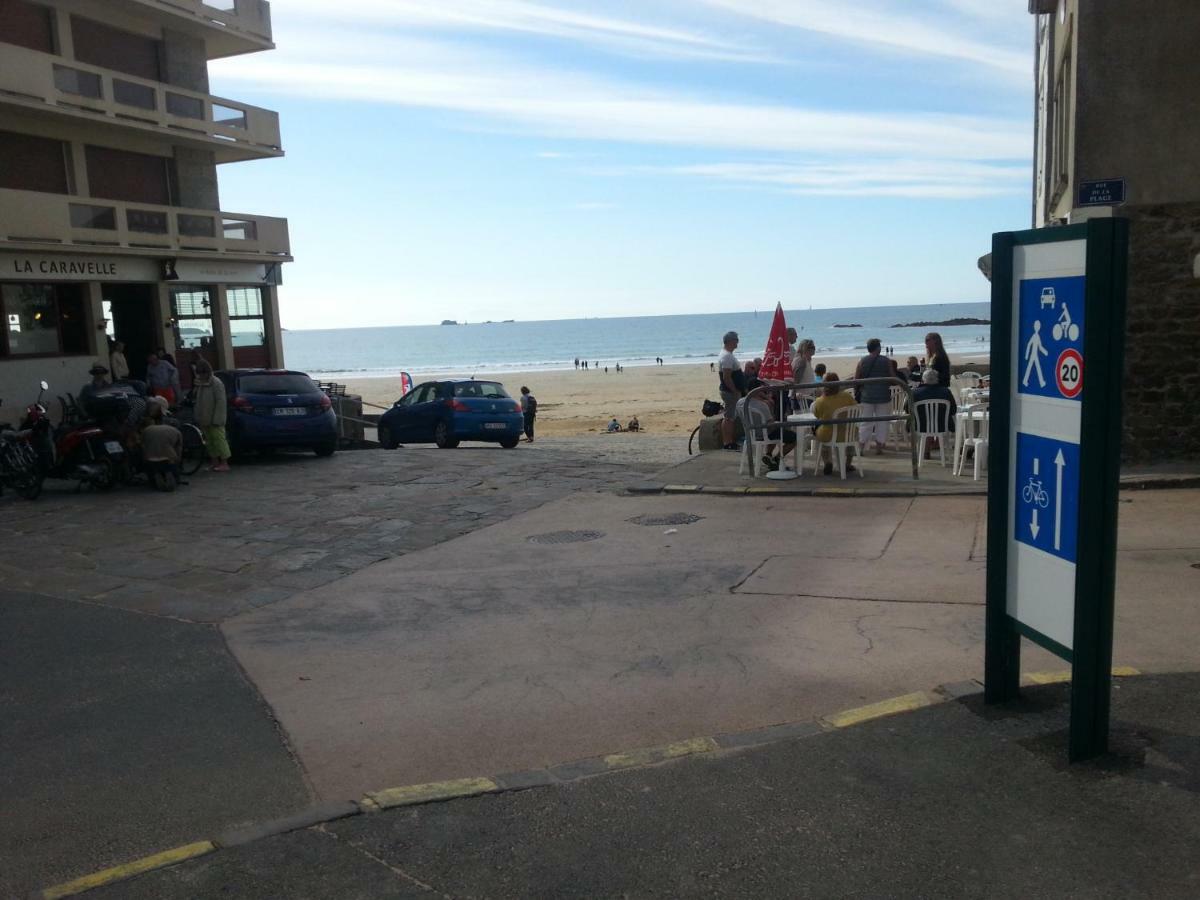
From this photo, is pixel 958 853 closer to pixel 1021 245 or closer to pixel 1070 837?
pixel 1070 837

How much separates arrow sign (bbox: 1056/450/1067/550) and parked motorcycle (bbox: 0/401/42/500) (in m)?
12.4

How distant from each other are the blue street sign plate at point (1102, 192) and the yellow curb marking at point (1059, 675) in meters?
7.50

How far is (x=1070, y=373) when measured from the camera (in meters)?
4.07

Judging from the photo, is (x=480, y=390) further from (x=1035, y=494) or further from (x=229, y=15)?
(x=1035, y=494)

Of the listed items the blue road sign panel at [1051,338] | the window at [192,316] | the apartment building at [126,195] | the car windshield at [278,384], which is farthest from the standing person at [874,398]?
the window at [192,316]

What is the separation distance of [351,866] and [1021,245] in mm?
3569

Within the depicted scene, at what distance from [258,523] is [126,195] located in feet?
55.3

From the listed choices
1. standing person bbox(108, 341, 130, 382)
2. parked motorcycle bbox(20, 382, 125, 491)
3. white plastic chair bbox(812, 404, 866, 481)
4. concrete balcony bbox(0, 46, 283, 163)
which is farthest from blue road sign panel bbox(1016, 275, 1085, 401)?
concrete balcony bbox(0, 46, 283, 163)

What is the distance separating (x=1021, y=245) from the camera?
14.4 ft

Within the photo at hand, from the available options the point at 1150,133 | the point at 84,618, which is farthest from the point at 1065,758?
the point at 1150,133

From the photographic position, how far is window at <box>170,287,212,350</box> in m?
25.0

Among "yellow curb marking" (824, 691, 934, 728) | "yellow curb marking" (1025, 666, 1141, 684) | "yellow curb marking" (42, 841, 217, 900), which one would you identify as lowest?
"yellow curb marking" (42, 841, 217, 900)

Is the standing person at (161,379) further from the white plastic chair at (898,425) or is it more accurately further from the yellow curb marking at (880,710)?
the yellow curb marking at (880,710)

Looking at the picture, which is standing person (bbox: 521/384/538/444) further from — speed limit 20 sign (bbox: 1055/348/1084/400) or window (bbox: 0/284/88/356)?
speed limit 20 sign (bbox: 1055/348/1084/400)
